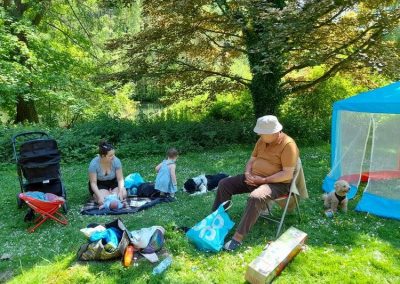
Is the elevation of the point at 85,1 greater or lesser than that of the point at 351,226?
greater

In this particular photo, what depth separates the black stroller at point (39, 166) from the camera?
5836 mm

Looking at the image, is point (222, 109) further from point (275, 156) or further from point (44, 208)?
point (44, 208)

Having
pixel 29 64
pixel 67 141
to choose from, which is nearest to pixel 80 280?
pixel 67 141

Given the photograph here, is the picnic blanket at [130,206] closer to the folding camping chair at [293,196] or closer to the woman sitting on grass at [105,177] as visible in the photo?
the woman sitting on grass at [105,177]

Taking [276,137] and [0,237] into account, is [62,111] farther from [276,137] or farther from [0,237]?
[276,137]

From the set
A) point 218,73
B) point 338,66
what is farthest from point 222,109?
point 338,66

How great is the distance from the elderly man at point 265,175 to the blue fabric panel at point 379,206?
1.54m

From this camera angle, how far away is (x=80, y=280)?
3.88 metres

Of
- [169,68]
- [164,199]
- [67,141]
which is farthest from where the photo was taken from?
[169,68]

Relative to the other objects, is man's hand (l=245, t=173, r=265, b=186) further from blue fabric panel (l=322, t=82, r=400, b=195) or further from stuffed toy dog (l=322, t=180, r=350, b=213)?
blue fabric panel (l=322, t=82, r=400, b=195)

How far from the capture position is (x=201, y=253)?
171 inches

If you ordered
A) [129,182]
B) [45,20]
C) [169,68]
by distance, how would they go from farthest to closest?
[45,20] < [169,68] < [129,182]

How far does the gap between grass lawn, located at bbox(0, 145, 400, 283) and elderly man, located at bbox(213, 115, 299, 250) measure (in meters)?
0.36

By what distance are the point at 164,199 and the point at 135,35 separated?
6092 mm
